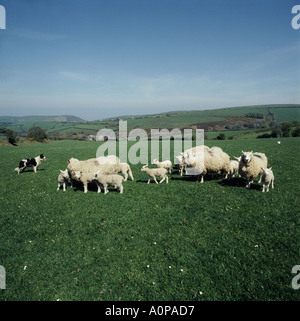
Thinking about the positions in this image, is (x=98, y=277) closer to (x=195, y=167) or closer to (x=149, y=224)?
(x=149, y=224)

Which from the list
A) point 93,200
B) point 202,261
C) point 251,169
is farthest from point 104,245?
point 251,169

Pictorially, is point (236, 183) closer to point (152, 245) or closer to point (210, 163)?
point (210, 163)

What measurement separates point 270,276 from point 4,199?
14.3m

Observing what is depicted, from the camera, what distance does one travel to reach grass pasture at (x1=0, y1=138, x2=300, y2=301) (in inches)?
192

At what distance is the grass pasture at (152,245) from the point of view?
4887 mm

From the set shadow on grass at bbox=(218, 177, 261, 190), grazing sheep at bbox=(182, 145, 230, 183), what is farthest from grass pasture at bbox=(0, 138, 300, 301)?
grazing sheep at bbox=(182, 145, 230, 183)

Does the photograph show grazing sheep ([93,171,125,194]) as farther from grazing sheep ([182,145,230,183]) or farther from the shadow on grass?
the shadow on grass

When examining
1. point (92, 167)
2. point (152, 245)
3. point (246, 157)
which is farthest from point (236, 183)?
point (92, 167)

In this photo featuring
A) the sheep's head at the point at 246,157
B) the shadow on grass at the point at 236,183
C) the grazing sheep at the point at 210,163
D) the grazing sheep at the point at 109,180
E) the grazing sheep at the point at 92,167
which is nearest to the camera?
the sheep's head at the point at 246,157

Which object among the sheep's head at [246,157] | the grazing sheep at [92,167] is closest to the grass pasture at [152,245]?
the sheep's head at [246,157]

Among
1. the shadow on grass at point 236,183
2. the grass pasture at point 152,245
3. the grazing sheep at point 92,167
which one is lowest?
the grass pasture at point 152,245

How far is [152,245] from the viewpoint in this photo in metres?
6.55

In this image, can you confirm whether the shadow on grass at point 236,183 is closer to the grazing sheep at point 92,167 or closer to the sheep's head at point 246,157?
the sheep's head at point 246,157

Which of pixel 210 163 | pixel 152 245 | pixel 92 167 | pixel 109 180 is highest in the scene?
pixel 210 163
